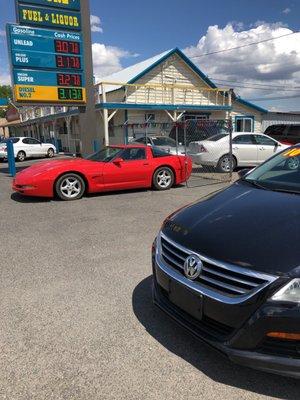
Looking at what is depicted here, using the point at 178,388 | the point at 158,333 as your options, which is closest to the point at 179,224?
the point at 158,333

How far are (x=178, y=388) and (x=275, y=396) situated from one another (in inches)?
24.4

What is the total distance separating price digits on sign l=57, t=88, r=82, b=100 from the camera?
1507 cm

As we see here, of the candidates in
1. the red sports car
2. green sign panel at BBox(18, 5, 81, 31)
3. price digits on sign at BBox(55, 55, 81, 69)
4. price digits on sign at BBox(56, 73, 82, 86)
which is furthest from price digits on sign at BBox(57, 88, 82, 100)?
the red sports car

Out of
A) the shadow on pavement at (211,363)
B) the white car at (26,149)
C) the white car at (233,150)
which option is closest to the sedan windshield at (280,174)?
the shadow on pavement at (211,363)

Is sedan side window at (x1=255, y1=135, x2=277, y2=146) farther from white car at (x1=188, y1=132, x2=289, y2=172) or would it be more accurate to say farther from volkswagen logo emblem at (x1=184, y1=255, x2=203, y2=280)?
volkswagen logo emblem at (x1=184, y1=255, x2=203, y2=280)

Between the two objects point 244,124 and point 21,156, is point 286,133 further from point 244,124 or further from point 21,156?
point 21,156

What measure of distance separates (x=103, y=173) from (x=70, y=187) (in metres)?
0.87

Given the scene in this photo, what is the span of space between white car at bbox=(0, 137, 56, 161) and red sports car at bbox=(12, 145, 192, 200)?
13.6m

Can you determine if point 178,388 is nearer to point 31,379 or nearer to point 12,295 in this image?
point 31,379

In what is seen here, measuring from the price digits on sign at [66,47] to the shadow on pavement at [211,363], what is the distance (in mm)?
13604

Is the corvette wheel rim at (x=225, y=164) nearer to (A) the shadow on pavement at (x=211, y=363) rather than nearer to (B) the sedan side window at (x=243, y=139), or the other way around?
(B) the sedan side window at (x=243, y=139)

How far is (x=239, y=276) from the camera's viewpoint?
240 cm

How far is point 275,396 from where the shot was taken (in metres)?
2.44

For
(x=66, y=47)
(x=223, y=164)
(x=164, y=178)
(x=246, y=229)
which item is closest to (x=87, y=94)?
(x=66, y=47)
